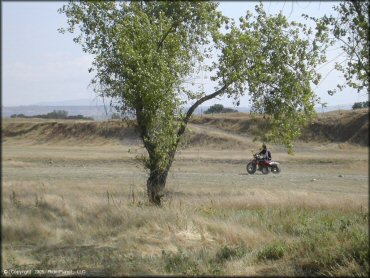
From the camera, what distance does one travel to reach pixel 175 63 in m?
13.5

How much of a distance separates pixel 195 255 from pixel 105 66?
7211 millimetres

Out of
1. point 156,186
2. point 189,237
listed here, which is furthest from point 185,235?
point 156,186

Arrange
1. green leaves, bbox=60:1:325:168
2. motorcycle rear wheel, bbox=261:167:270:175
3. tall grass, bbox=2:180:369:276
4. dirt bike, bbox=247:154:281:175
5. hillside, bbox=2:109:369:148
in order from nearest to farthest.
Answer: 1. tall grass, bbox=2:180:369:276
2. green leaves, bbox=60:1:325:168
3. dirt bike, bbox=247:154:281:175
4. motorcycle rear wheel, bbox=261:167:270:175
5. hillside, bbox=2:109:369:148

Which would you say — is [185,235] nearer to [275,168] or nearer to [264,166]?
[264,166]

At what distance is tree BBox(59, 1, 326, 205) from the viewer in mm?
12844

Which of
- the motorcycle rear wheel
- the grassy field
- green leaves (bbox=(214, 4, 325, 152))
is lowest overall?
the motorcycle rear wheel

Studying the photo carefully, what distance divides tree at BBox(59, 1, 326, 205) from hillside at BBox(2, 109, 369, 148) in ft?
85.7

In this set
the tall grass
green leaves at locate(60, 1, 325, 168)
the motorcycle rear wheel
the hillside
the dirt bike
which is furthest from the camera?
the hillside

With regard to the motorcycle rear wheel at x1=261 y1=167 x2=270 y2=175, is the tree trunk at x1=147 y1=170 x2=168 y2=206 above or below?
above

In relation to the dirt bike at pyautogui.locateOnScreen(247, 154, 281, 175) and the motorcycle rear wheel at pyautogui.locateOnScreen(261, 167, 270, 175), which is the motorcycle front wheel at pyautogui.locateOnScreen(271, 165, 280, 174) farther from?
the motorcycle rear wheel at pyautogui.locateOnScreen(261, 167, 270, 175)

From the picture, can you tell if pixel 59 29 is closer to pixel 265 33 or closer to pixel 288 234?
pixel 265 33

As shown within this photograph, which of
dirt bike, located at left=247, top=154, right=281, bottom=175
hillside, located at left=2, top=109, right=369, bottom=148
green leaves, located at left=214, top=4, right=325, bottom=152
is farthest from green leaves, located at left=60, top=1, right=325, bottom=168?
hillside, located at left=2, top=109, right=369, bottom=148

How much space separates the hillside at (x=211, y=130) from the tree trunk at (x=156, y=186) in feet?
84.1

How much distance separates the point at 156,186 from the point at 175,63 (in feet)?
12.2
